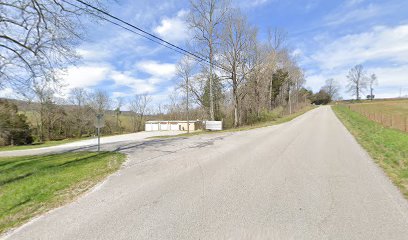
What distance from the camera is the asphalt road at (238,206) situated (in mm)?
Answer: 3430

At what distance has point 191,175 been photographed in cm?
655

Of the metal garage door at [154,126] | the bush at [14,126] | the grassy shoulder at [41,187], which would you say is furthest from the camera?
the metal garage door at [154,126]

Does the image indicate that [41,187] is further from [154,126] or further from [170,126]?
[154,126]

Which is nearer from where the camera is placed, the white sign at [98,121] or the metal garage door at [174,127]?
the white sign at [98,121]

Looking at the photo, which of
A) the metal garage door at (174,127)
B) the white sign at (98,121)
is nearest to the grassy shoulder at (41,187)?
the white sign at (98,121)

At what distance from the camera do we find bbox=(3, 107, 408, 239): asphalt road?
11.3 feet

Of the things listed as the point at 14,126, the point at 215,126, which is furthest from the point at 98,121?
the point at 14,126

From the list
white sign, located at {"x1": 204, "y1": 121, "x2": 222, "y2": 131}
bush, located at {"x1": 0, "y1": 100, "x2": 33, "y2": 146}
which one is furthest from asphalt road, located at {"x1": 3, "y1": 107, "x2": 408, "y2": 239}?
bush, located at {"x1": 0, "y1": 100, "x2": 33, "y2": 146}

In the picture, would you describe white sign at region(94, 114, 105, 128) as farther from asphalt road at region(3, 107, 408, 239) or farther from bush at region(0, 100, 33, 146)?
bush at region(0, 100, 33, 146)

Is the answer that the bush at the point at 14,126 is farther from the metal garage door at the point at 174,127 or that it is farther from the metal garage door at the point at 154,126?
the metal garage door at the point at 174,127

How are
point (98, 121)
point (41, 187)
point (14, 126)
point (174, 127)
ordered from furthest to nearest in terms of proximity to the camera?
point (174, 127) → point (14, 126) → point (98, 121) → point (41, 187)

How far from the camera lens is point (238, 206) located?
427 cm

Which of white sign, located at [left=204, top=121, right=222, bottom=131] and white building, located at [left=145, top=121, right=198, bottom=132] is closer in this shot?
white sign, located at [left=204, top=121, right=222, bottom=131]

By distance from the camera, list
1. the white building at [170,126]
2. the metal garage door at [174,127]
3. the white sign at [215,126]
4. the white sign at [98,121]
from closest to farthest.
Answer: the white sign at [98,121] → the white sign at [215,126] → the white building at [170,126] → the metal garage door at [174,127]
